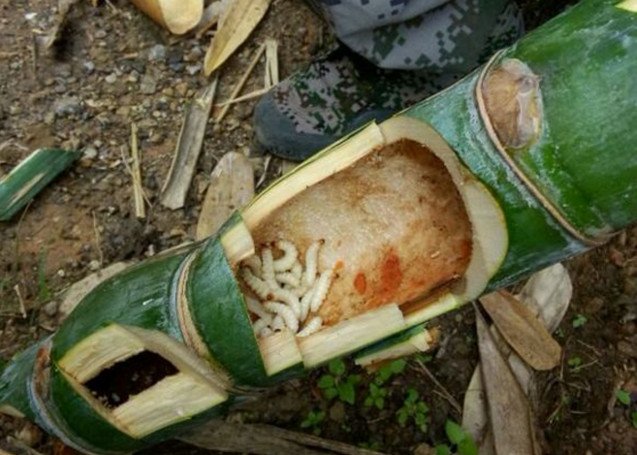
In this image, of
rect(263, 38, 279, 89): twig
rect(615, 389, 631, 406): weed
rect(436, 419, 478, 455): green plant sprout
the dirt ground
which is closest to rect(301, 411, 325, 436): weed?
the dirt ground

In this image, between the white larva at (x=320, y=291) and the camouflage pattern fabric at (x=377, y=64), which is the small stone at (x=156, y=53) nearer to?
the camouflage pattern fabric at (x=377, y=64)

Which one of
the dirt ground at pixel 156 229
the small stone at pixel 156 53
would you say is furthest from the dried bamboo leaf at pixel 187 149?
the small stone at pixel 156 53

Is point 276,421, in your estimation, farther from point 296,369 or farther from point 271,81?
point 271,81

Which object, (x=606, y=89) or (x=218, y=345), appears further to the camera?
(x=218, y=345)

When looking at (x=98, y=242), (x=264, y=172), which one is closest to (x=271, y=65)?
(x=264, y=172)

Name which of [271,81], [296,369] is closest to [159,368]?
[296,369]

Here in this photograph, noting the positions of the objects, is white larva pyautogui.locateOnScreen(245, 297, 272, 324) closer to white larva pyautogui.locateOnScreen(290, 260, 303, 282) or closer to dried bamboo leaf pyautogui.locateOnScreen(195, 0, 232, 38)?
white larva pyautogui.locateOnScreen(290, 260, 303, 282)
